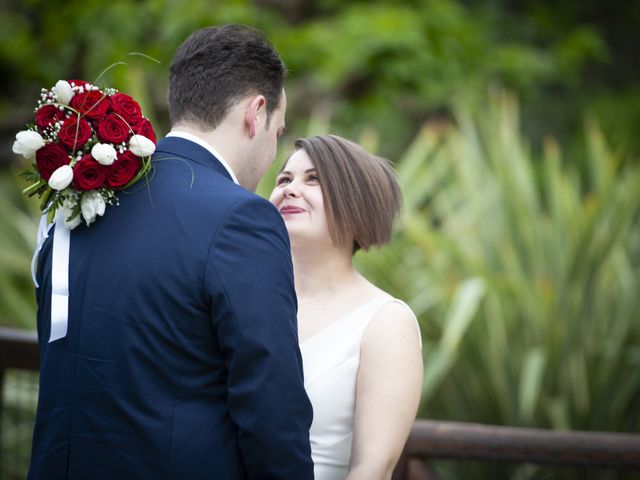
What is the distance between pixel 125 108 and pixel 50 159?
0.69 feet

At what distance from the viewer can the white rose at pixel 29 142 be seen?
1808 mm

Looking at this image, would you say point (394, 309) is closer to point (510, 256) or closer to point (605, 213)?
point (510, 256)

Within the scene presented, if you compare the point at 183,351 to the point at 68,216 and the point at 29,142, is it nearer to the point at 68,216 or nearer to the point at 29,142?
the point at 68,216

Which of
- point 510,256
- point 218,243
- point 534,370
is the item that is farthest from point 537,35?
point 218,243

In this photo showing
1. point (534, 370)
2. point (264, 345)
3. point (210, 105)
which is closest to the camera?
point (264, 345)

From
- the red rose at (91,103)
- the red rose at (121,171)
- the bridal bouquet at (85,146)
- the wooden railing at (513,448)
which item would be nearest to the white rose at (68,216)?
the bridal bouquet at (85,146)

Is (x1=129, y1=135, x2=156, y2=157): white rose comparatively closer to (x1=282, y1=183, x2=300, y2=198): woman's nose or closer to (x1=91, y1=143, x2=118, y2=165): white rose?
(x1=91, y1=143, x2=118, y2=165): white rose

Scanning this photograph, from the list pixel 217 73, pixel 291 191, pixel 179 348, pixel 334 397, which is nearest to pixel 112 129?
pixel 217 73

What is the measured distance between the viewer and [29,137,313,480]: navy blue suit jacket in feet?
5.80

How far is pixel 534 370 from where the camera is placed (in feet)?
13.5

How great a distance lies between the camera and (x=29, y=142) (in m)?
1.81

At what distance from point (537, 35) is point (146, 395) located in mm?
9433

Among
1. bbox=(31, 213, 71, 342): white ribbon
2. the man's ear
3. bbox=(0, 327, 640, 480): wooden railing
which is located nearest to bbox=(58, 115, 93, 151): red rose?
bbox=(31, 213, 71, 342): white ribbon

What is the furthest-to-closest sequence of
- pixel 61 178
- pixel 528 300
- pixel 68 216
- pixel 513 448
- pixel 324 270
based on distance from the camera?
pixel 528 300 → pixel 513 448 → pixel 324 270 → pixel 68 216 → pixel 61 178
